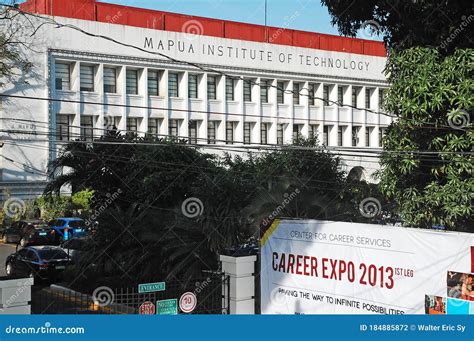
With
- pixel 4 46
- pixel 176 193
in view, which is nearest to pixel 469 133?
pixel 176 193

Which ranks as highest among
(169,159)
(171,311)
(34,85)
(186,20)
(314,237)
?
(186,20)

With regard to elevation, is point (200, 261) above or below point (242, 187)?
below

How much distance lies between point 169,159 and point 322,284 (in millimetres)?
15540

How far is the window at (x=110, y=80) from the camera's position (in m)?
45.4

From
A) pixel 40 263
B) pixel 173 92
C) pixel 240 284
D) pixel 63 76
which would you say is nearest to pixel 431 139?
pixel 240 284

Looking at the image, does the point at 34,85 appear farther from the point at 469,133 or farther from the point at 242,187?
the point at 469,133

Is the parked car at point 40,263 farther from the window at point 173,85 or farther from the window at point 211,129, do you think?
the window at point 211,129

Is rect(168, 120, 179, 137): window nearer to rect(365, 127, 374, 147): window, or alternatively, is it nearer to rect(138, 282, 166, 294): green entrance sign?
rect(365, 127, 374, 147): window

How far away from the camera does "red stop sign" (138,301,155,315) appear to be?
44.5 feet

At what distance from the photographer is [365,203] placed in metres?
29.4

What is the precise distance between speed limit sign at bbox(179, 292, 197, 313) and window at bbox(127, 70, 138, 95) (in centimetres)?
3362

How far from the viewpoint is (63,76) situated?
143 ft

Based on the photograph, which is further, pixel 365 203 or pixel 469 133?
pixel 365 203

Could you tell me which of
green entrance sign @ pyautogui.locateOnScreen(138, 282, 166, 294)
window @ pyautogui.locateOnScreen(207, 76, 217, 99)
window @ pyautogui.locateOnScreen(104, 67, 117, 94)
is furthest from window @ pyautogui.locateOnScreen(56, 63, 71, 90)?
green entrance sign @ pyautogui.locateOnScreen(138, 282, 166, 294)
